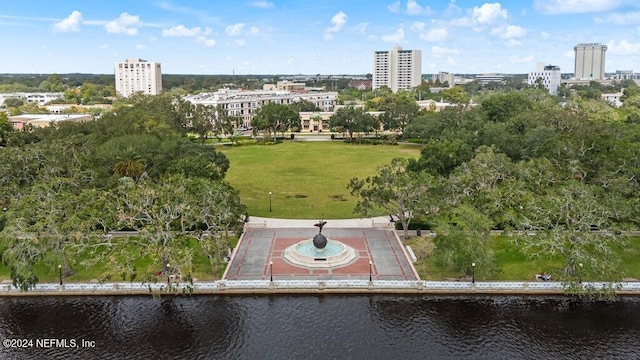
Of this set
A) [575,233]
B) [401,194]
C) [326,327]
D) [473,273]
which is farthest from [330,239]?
[575,233]

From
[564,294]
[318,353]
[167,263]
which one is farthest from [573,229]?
[167,263]

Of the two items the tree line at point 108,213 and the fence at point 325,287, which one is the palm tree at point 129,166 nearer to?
the tree line at point 108,213

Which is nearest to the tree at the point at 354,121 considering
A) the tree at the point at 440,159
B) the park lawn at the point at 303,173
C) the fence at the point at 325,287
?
the park lawn at the point at 303,173

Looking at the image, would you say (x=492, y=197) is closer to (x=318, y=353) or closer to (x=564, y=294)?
(x=564, y=294)

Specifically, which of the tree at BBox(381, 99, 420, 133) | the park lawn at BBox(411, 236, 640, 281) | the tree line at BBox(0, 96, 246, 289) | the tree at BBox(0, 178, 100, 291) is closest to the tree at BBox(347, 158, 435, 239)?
the park lawn at BBox(411, 236, 640, 281)

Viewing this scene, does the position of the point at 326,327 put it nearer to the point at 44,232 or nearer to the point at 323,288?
the point at 323,288

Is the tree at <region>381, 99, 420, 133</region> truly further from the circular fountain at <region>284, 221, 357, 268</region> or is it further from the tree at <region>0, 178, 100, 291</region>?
the tree at <region>0, 178, 100, 291</region>
